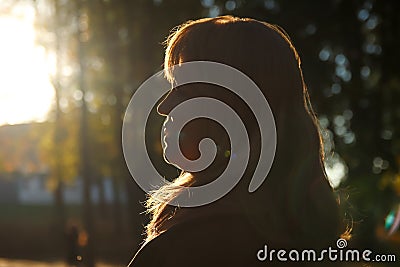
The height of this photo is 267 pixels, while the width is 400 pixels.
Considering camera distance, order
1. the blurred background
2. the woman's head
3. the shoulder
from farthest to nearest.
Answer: the blurred background → the woman's head → the shoulder

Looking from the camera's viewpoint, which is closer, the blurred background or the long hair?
the long hair

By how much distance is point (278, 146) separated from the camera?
6.10 ft

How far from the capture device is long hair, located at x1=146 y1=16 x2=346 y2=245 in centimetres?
185

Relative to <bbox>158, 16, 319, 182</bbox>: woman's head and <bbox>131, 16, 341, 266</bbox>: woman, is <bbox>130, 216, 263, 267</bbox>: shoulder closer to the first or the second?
<bbox>131, 16, 341, 266</bbox>: woman

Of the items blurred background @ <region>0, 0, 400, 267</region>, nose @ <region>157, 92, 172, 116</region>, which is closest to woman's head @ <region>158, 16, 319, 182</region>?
nose @ <region>157, 92, 172, 116</region>

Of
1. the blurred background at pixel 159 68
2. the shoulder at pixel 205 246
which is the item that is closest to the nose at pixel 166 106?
the shoulder at pixel 205 246

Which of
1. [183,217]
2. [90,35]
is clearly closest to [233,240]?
[183,217]

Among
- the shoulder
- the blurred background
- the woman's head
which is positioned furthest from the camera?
the blurred background

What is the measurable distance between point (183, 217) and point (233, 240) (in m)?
0.14

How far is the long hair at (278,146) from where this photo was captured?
1854 millimetres

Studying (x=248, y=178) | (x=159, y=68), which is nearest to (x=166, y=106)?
(x=248, y=178)

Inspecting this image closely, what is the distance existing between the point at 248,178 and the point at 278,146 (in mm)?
105

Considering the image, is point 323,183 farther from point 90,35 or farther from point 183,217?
point 90,35

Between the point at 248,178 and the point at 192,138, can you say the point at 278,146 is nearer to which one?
the point at 248,178
